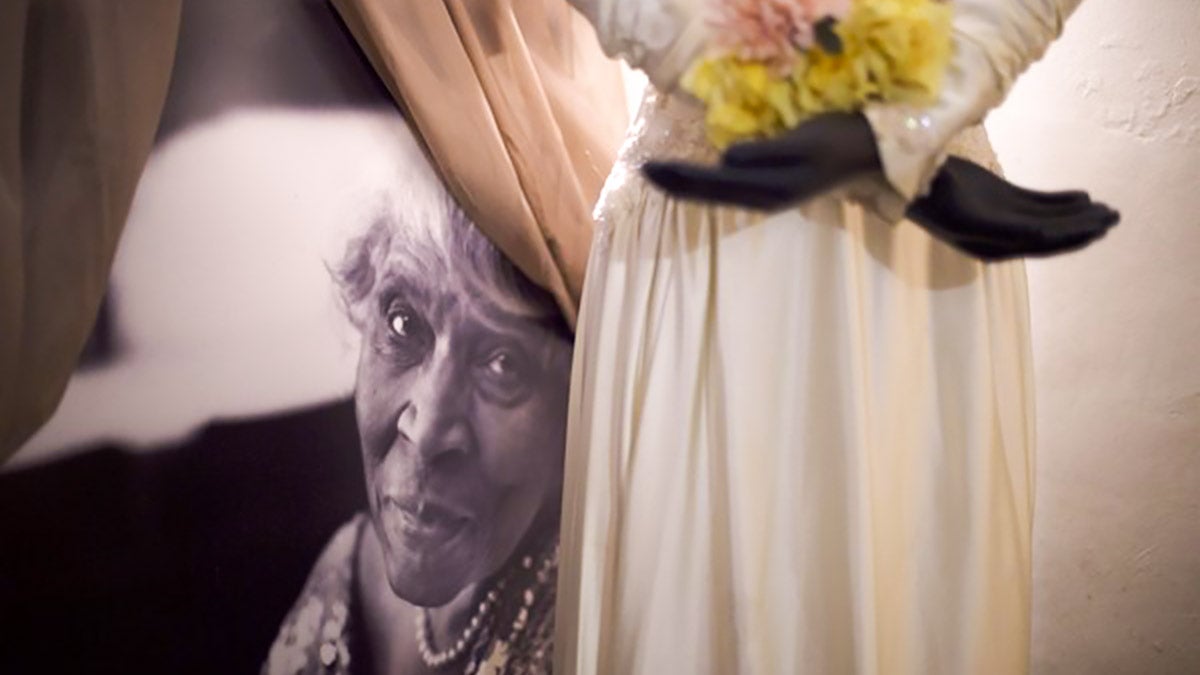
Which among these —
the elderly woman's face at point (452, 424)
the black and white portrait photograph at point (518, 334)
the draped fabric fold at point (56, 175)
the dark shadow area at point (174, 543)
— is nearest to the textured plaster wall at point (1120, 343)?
the black and white portrait photograph at point (518, 334)

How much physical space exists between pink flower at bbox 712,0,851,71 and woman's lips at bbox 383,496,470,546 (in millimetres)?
539

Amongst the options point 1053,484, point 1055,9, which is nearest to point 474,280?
point 1055,9

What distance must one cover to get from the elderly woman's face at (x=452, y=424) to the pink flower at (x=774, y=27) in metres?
0.42

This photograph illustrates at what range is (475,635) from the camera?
1102 millimetres

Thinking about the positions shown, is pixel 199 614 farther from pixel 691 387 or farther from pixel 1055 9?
pixel 1055 9

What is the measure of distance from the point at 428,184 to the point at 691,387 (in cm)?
37

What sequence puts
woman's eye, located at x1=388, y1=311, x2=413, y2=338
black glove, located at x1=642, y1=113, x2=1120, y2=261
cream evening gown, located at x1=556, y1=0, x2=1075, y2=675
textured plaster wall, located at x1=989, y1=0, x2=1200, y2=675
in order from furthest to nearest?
textured plaster wall, located at x1=989, y1=0, x2=1200, y2=675 < woman's eye, located at x1=388, y1=311, x2=413, y2=338 < cream evening gown, located at x1=556, y1=0, x2=1075, y2=675 < black glove, located at x1=642, y1=113, x2=1120, y2=261

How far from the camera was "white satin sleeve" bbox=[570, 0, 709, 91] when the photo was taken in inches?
28.6

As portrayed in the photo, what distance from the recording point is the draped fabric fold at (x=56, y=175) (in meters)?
0.72

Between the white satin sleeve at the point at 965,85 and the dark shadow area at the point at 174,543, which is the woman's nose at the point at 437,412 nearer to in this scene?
the dark shadow area at the point at 174,543

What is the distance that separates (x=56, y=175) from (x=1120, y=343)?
1.05m

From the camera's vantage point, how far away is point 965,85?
2.34 feet

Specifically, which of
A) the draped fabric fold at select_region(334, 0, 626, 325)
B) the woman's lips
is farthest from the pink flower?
the woman's lips

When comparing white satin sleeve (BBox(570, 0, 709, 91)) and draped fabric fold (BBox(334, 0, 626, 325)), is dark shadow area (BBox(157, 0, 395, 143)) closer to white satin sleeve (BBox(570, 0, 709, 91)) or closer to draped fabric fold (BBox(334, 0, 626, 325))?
draped fabric fold (BBox(334, 0, 626, 325))
